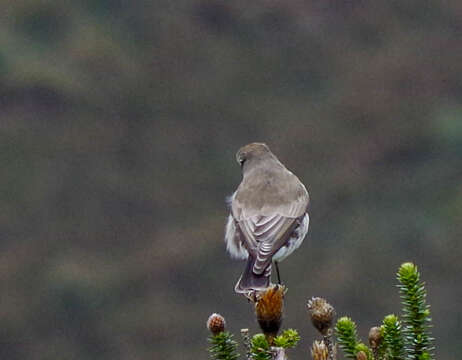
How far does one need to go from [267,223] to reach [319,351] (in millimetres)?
2500

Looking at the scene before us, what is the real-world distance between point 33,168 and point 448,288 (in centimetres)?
755

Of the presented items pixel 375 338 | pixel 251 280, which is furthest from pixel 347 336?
pixel 251 280

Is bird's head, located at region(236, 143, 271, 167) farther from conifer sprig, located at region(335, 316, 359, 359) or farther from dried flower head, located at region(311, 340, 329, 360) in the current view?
dried flower head, located at region(311, 340, 329, 360)

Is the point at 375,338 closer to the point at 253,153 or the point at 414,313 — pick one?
the point at 414,313

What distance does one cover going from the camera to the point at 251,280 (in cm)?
493

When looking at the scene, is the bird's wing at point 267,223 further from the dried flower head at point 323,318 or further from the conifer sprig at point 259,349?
the conifer sprig at point 259,349

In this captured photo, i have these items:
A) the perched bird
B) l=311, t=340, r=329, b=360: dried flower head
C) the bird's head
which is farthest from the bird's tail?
l=311, t=340, r=329, b=360: dried flower head

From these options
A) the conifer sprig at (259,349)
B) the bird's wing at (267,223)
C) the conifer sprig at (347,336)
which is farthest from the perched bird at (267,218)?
the conifer sprig at (259,349)

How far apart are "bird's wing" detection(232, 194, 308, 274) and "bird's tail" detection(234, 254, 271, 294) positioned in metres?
Answer: 0.22

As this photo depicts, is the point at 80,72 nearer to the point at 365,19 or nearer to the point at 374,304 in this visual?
the point at 365,19

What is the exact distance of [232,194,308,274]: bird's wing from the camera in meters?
5.42

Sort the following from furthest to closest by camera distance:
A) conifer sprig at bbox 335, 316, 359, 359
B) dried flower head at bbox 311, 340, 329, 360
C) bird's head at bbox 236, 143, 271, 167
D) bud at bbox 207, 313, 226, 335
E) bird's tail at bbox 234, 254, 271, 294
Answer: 1. bird's head at bbox 236, 143, 271, 167
2. bird's tail at bbox 234, 254, 271, 294
3. conifer sprig at bbox 335, 316, 359, 359
4. bud at bbox 207, 313, 226, 335
5. dried flower head at bbox 311, 340, 329, 360

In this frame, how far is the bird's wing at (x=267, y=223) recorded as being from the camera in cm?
542

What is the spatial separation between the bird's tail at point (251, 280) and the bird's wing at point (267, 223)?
22 cm
